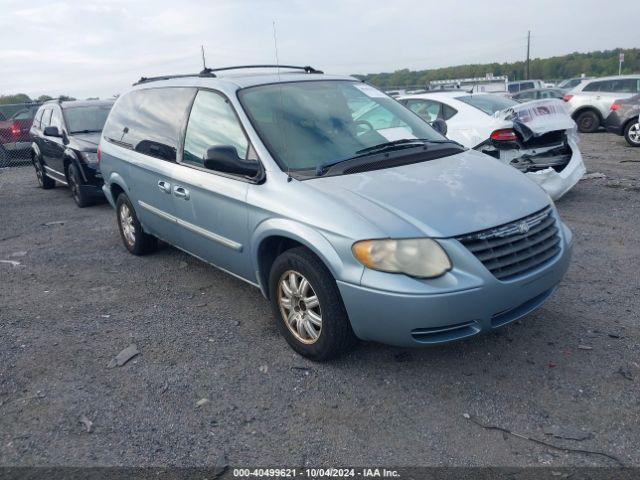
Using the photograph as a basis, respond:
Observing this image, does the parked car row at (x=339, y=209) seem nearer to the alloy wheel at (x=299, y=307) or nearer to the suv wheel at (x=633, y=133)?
the alloy wheel at (x=299, y=307)

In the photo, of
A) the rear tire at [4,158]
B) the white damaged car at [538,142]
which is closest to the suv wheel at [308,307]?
the white damaged car at [538,142]

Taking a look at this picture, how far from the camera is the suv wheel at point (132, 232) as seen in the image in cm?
588

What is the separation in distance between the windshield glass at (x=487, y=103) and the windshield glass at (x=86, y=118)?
6100mm

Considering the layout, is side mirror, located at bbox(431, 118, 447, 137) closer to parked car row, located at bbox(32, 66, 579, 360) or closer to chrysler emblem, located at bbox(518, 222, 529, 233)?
parked car row, located at bbox(32, 66, 579, 360)

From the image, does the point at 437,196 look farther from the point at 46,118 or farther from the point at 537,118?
the point at 46,118

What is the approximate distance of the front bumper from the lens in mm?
2969

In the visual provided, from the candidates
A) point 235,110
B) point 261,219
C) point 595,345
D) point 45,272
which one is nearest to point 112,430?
point 261,219

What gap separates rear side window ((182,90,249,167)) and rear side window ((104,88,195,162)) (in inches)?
7.0

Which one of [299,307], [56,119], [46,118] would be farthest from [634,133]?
[46,118]

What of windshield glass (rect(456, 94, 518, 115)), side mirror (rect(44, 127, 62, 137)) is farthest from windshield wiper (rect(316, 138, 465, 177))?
side mirror (rect(44, 127, 62, 137))

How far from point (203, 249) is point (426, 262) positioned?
2.18m

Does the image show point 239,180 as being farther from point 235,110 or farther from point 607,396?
point 607,396

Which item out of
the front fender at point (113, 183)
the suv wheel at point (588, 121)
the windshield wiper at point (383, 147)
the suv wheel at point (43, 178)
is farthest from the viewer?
the suv wheel at point (588, 121)

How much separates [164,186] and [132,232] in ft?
4.84
